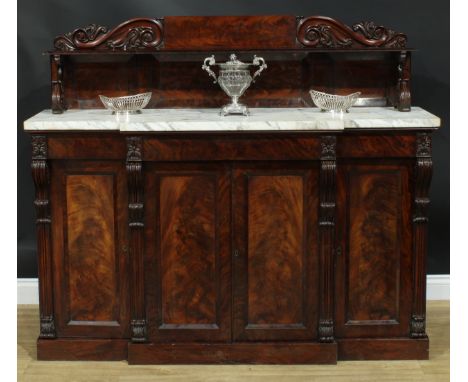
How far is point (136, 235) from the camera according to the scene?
14.3 feet

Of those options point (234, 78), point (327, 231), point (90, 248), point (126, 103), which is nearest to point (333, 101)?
point (234, 78)

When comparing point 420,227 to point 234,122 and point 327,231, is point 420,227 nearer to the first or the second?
point 327,231

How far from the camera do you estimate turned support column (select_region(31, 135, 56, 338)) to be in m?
4.31

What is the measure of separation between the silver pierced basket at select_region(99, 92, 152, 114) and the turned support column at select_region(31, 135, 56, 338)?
0.40 m

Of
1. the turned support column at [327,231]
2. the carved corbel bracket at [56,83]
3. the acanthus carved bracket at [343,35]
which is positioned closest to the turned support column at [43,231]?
the carved corbel bracket at [56,83]

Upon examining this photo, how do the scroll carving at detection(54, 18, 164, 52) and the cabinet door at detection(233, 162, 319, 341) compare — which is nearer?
the cabinet door at detection(233, 162, 319, 341)

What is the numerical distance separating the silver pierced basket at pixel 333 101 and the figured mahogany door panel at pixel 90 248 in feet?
3.47

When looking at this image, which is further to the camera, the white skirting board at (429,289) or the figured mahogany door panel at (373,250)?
the white skirting board at (429,289)

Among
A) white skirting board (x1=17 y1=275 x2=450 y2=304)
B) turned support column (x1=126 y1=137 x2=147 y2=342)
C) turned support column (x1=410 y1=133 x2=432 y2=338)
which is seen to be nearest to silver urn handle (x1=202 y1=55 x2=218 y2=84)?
turned support column (x1=126 y1=137 x2=147 y2=342)

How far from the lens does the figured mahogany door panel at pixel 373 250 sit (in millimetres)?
4352

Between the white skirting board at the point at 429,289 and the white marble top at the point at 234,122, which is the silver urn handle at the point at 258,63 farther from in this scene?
the white skirting board at the point at 429,289

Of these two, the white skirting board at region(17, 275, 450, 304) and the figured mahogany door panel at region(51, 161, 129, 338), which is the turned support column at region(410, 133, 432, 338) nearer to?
the white skirting board at region(17, 275, 450, 304)

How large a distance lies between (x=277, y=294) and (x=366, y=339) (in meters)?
0.52

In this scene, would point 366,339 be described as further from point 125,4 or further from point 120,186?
point 125,4
